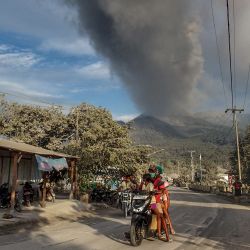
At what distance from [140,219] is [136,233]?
0.37 metres

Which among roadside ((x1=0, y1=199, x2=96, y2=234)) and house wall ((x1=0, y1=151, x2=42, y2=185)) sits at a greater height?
house wall ((x1=0, y1=151, x2=42, y2=185))

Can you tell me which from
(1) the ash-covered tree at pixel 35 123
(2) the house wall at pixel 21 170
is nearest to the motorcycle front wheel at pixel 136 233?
(2) the house wall at pixel 21 170

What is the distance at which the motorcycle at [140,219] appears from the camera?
10.2m

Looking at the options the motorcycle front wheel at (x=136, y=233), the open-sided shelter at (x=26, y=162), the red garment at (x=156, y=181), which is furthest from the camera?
the open-sided shelter at (x=26, y=162)

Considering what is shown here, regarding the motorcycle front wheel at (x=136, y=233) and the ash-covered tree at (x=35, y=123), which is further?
the ash-covered tree at (x=35, y=123)

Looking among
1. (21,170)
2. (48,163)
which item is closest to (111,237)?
(48,163)

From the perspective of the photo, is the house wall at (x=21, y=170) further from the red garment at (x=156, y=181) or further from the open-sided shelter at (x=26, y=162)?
the red garment at (x=156, y=181)

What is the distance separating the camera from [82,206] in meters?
21.9

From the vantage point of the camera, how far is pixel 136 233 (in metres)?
10.3

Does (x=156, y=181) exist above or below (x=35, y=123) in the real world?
below

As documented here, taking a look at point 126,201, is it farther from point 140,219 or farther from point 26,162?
point 26,162

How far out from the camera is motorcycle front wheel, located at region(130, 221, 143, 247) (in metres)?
10.1

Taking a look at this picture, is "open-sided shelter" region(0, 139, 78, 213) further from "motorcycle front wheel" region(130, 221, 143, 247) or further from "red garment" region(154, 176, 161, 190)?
"motorcycle front wheel" region(130, 221, 143, 247)

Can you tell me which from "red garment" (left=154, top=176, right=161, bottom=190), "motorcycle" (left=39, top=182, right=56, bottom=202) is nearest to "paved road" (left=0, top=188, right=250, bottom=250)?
"red garment" (left=154, top=176, right=161, bottom=190)
